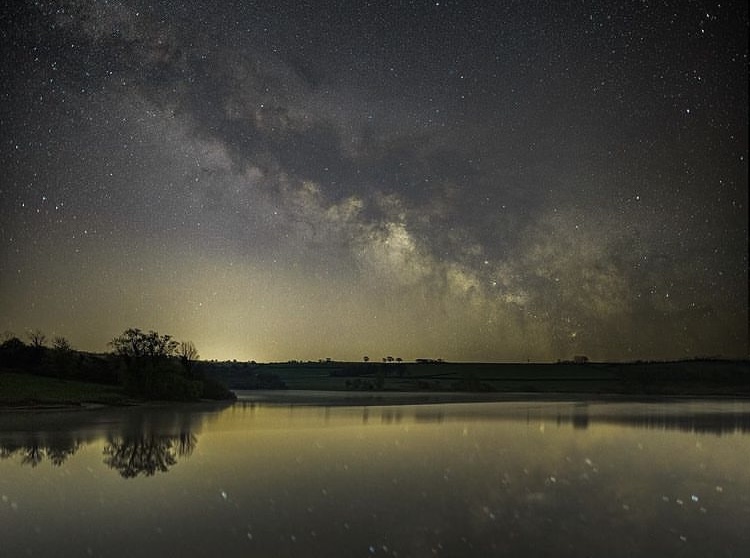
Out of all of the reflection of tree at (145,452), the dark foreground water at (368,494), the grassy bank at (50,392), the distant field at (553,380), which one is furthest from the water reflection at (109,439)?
the distant field at (553,380)

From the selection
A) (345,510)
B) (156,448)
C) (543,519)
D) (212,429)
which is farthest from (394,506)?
(212,429)

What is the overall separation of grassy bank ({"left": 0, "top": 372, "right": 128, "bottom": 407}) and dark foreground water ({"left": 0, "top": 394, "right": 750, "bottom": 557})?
719 inches

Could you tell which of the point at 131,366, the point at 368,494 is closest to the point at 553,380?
the point at 131,366

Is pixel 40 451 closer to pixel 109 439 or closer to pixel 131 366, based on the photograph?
pixel 109 439

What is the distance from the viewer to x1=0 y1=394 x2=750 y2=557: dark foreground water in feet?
34.8

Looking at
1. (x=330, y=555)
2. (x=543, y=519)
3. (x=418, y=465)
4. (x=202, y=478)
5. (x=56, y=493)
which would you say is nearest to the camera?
(x=330, y=555)

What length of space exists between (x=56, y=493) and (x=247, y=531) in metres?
5.86

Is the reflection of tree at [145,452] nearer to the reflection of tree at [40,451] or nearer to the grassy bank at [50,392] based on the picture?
the reflection of tree at [40,451]

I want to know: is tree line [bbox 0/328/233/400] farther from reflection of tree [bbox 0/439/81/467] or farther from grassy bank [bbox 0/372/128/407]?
reflection of tree [bbox 0/439/81/467]

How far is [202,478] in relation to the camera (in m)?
16.8

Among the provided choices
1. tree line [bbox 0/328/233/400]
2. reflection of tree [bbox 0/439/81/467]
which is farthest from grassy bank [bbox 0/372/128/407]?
reflection of tree [bbox 0/439/81/467]

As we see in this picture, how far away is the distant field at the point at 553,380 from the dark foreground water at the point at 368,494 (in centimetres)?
8236

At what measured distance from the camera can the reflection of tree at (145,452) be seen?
1820cm

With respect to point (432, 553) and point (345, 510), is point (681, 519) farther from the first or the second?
point (345, 510)
